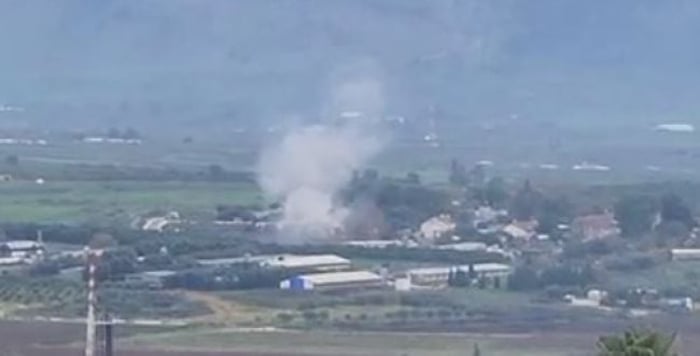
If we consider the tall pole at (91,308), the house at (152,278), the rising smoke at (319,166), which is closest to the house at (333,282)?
the house at (152,278)

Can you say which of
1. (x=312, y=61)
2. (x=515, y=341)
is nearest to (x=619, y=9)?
(x=312, y=61)

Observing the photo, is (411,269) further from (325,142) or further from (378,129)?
(378,129)

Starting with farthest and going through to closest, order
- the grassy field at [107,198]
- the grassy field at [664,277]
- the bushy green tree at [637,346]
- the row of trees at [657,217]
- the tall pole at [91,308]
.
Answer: the grassy field at [107,198]
the row of trees at [657,217]
the grassy field at [664,277]
the tall pole at [91,308]
the bushy green tree at [637,346]

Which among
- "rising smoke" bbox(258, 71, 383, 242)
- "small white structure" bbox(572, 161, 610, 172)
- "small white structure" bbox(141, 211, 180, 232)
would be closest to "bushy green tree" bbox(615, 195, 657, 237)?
"rising smoke" bbox(258, 71, 383, 242)

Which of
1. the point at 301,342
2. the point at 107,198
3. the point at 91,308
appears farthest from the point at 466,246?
the point at 91,308

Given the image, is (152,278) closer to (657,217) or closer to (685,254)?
(685,254)

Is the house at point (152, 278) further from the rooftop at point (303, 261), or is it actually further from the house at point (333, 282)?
the rooftop at point (303, 261)

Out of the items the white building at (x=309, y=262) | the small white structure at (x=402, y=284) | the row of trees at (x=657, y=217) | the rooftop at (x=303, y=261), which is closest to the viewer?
the small white structure at (x=402, y=284)
